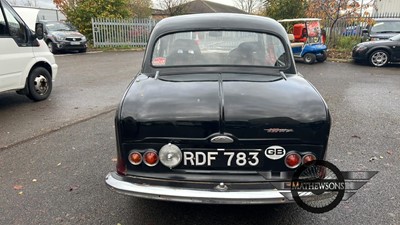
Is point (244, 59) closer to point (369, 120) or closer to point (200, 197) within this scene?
point (200, 197)

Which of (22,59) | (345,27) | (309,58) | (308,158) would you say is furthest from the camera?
(345,27)

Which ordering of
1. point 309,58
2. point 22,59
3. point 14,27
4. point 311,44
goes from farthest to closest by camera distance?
point 309,58 < point 311,44 < point 22,59 < point 14,27

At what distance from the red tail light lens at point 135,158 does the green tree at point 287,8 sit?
16.9 m

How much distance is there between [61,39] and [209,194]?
1593cm

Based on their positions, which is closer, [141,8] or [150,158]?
[150,158]

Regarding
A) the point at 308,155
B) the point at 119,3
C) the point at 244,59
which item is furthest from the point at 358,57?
the point at 119,3

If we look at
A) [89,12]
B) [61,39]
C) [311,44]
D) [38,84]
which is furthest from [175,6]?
[38,84]

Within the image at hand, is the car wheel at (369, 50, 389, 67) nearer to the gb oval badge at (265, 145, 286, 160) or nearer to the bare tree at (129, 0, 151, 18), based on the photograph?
the gb oval badge at (265, 145, 286, 160)

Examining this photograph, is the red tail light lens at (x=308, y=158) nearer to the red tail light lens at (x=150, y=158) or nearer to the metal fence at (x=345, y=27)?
the red tail light lens at (x=150, y=158)

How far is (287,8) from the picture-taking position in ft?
58.1

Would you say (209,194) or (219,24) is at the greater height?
(219,24)

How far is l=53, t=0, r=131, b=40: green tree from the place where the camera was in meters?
19.4

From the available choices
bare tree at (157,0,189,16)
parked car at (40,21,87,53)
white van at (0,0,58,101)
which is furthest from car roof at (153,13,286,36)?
bare tree at (157,0,189,16)

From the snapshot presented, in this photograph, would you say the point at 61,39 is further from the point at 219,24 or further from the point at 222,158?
the point at 222,158
